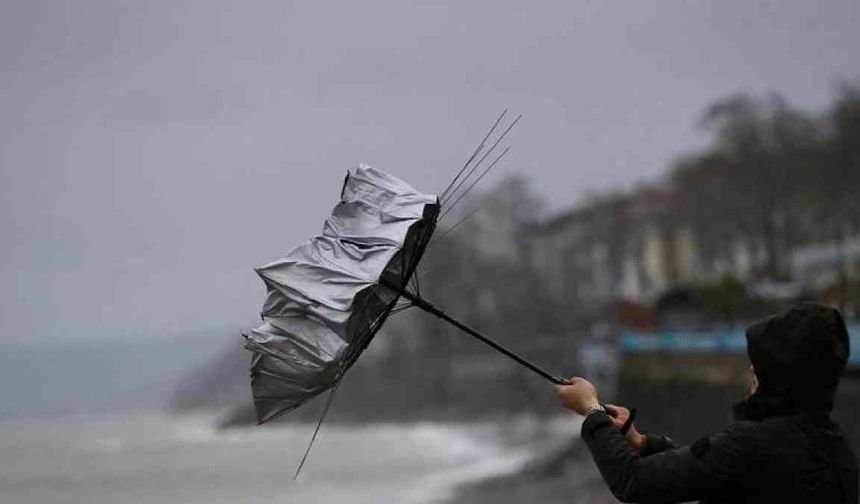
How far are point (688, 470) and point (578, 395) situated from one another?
0.37 metres

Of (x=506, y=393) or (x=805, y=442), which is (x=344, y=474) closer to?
(x=805, y=442)

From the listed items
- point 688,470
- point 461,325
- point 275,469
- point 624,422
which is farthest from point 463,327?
point 275,469

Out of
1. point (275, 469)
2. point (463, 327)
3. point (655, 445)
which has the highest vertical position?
point (275, 469)

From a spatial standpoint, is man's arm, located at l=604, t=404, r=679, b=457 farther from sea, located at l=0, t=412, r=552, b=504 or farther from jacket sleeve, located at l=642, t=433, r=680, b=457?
sea, located at l=0, t=412, r=552, b=504

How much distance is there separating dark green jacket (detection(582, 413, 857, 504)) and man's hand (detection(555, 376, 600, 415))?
20cm

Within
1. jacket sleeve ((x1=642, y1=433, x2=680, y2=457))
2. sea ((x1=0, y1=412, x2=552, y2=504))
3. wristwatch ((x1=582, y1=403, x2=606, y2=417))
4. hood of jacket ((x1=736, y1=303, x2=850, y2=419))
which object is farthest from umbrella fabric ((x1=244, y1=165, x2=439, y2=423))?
sea ((x1=0, y1=412, x2=552, y2=504))

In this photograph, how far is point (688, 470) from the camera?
3219mm

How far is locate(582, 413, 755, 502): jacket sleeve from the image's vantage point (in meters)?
3.22

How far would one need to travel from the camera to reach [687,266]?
318 feet

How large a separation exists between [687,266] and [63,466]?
36.8 m

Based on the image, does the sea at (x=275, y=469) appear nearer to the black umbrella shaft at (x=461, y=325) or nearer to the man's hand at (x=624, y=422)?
the black umbrella shaft at (x=461, y=325)

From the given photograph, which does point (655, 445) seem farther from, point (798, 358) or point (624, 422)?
point (798, 358)

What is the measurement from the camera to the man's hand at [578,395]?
3.50 m

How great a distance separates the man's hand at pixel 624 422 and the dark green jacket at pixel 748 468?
0.42 ft
